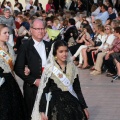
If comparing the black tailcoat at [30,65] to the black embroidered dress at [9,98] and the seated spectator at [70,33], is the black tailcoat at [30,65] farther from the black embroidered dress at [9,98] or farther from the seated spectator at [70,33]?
the seated spectator at [70,33]

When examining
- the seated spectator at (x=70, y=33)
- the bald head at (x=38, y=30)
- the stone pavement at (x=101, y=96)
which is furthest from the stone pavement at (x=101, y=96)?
the bald head at (x=38, y=30)

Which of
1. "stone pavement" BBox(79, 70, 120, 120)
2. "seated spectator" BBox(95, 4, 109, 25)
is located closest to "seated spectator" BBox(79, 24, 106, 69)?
A: "stone pavement" BBox(79, 70, 120, 120)

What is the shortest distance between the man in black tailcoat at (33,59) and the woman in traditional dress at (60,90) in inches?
17.9

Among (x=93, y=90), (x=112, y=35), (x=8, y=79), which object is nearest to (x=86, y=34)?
(x=112, y=35)

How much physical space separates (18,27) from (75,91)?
1323 centimetres

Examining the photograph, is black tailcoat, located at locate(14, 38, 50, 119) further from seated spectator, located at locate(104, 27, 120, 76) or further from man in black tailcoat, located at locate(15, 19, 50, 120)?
seated spectator, located at locate(104, 27, 120, 76)

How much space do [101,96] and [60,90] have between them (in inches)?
185

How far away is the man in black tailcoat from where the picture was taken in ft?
20.4

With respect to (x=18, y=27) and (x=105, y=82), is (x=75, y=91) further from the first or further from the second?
(x=18, y=27)

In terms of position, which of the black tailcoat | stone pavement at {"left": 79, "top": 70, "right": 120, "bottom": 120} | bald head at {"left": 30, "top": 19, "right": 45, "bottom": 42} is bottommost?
stone pavement at {"left": 79, "top": 70, "right": 120, "bottom": 120}

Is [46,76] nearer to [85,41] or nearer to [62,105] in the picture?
[62,105]

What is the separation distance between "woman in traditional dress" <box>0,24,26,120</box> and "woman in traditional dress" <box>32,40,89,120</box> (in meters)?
0.81

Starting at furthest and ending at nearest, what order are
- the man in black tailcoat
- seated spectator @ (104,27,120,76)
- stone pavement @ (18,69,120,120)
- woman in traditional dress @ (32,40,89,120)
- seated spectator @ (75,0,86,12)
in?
seated spectator @ (75,0,86,12)
seated spectator @ (104,27,120,76)
stone pavement @ (18,69,120,120)
the man in black tailcoat
woman in traditional dress @ (32,40,89,120)

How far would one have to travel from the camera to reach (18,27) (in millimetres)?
18812
